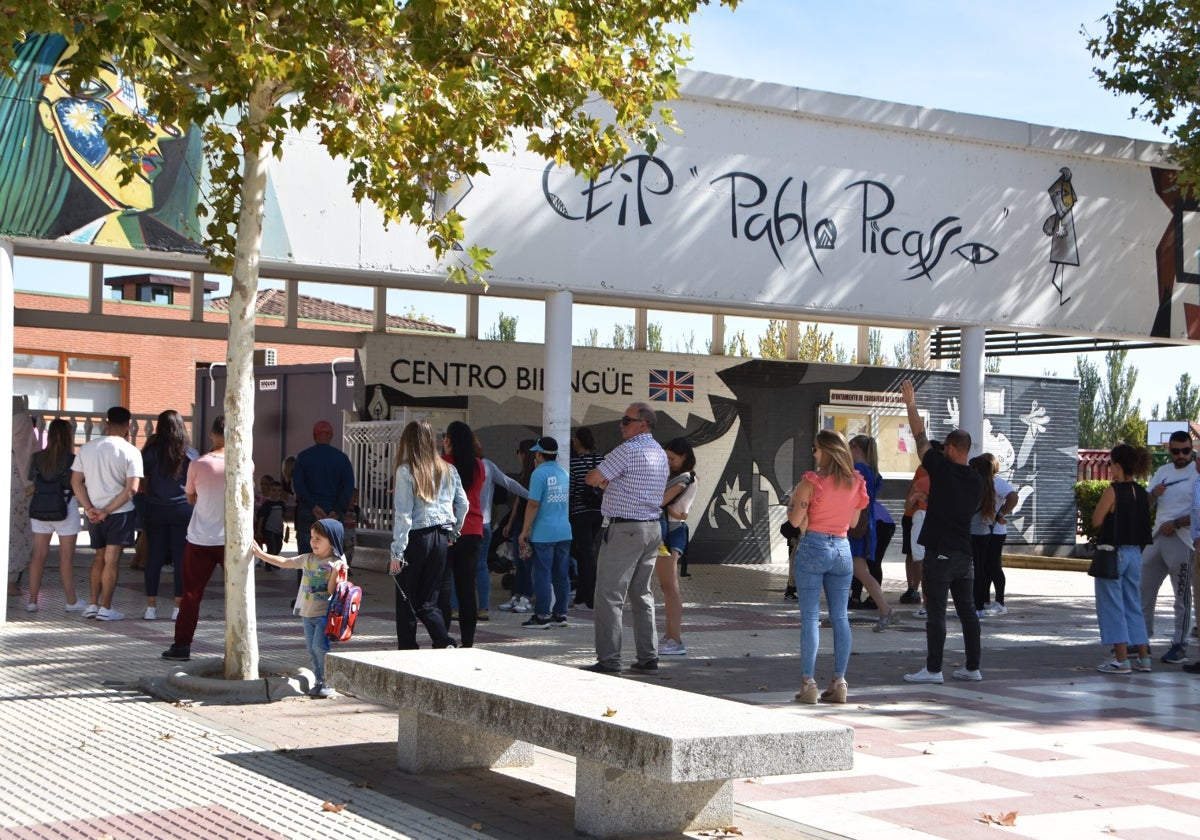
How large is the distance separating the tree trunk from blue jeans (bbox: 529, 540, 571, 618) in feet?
14.0

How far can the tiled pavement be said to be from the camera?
6.17 meters

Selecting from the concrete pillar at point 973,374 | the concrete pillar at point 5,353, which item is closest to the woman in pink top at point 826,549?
the concrete pillar at point 5,353

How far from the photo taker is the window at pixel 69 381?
3941 cm

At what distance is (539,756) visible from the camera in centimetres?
762

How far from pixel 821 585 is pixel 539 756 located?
258 cm

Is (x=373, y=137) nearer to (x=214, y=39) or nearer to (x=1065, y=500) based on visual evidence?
(x=214, y=39)

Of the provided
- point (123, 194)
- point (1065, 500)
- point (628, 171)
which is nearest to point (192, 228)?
point (123, 194)

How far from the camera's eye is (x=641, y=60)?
1041 cm

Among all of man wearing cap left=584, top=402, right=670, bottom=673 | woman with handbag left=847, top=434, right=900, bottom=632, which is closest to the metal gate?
woman with handbag left=847, top=434, right=900, bottom=632

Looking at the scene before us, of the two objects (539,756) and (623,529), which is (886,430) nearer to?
(623,529)

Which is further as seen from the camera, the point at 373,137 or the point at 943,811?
the point at 373,137

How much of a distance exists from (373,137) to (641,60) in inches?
86.0

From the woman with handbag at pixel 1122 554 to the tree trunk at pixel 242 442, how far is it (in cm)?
650

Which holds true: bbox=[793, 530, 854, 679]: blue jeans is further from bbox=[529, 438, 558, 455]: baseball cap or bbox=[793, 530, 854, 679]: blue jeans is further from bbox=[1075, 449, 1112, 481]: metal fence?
bbox=[1075, 449, 1112, 481]: metal fence
